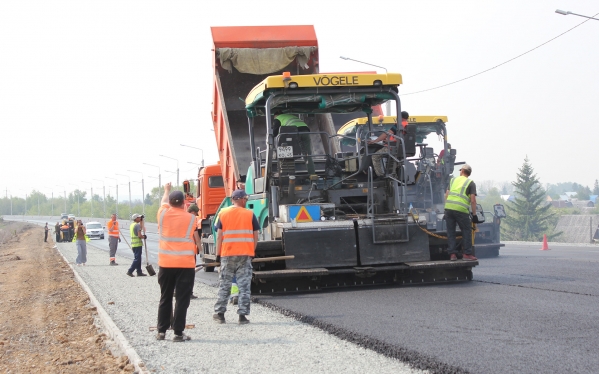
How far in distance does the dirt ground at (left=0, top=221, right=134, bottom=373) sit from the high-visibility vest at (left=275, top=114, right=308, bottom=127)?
3694 mm

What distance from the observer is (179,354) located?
614 cm

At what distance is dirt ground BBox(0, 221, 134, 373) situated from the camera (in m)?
6.79

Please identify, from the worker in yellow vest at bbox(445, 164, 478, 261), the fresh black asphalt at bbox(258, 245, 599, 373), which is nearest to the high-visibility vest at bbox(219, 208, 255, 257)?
the fresh black asphalt at bbox(258, 245, 599, 373)

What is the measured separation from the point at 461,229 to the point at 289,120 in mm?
2839

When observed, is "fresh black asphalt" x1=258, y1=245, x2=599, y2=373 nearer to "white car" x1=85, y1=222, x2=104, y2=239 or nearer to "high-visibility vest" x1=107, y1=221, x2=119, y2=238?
"high-visibility vest" x1=107, y1=221, x2=119, y2=238

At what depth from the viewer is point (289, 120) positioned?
10117mm

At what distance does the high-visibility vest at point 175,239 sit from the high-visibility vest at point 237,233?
80 centimetres

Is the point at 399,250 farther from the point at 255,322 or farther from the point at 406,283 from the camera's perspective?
the point at 255,322

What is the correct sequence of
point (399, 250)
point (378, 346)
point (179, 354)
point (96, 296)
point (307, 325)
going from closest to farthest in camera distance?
point (378, 346) < point (179, 354) < point (307, 325) < point (399, 250) < point (96, 296)

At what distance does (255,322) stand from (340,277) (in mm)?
2310

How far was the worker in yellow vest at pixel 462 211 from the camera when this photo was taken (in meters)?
9.91

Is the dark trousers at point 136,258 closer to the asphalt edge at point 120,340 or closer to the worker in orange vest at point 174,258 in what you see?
the asphalt edge at point 120,340

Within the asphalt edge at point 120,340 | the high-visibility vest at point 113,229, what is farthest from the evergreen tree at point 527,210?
the asphalt edge at point 120,340

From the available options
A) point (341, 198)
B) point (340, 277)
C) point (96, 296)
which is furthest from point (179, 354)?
point (96, 296)
